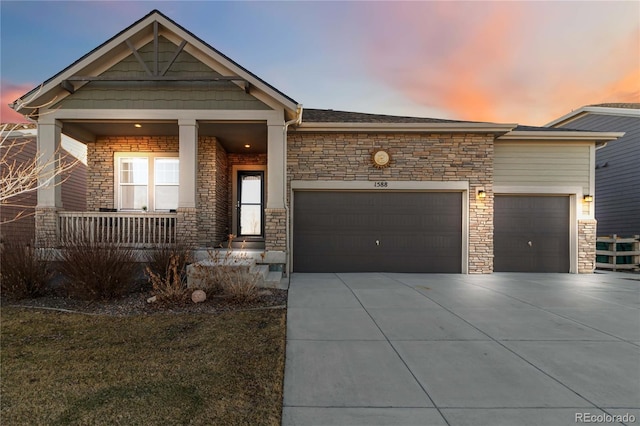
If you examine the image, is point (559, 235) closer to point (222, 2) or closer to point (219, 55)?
point (219, 55)

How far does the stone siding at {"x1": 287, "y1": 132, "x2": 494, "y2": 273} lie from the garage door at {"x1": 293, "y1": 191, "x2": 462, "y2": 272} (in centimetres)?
50

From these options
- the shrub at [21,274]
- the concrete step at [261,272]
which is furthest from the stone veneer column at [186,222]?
the shrub at [21,274]

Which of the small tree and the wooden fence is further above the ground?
the small tree

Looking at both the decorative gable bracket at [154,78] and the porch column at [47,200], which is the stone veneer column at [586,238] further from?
the porch column at [47,200]

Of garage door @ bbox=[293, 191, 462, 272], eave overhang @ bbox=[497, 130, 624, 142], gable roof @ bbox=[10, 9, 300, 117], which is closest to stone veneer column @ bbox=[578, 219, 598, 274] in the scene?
eave overhang @ bbox=[497, 130, 624, 142]

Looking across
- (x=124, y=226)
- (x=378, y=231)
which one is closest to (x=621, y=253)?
(x=378, y=231)

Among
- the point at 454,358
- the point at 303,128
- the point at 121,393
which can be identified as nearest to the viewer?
the point at 121,393

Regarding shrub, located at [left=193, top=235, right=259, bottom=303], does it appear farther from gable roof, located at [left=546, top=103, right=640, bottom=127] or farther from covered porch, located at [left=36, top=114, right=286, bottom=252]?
gable roof, located at [left=546, top=103, right=640, bottom=127]

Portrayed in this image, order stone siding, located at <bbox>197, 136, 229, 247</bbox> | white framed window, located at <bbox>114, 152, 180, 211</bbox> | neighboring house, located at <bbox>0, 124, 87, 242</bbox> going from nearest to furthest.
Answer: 1. stone siding, located at <bbox>197, 136, 229, 247</bbox>
2. white framed window, located at <bbox>114, 152, 180, 211</bbox>
3. neighboring house, located at <bbox>0, 124, 87, 242</bbox>

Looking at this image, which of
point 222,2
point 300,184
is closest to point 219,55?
point 300,184

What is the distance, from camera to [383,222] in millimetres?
9031

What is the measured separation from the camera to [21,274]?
5930 mm

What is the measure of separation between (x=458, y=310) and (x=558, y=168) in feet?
23.4

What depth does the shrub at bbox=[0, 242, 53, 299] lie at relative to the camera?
590 cm
